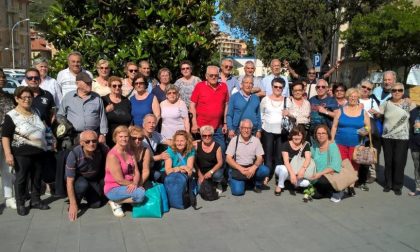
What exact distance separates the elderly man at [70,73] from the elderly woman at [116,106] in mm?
472

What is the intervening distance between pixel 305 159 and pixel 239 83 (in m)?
1.87

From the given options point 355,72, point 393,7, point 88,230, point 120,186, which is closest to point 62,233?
point 88,230

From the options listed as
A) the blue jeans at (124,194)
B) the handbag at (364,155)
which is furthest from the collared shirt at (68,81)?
the handbag at (364,155)

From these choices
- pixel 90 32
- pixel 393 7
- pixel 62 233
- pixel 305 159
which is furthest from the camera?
pixel 393 7

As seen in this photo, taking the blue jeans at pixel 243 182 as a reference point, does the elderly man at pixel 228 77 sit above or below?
above

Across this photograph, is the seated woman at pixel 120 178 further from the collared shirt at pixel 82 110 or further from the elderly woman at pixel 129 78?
the elderly woman at pixel 129 78

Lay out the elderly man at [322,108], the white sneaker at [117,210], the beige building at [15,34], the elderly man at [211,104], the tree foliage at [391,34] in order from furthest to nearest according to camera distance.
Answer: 1. the beige building at [15,34]
2. the tree foliage at [391,34]
3. the elderly man at [322,108]
4. the elderly man at [211,104]
5. the white sneaker at [117,210]

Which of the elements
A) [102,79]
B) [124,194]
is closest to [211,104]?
[102,79]

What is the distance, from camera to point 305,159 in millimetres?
5871

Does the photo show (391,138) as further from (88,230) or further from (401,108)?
(88,230)

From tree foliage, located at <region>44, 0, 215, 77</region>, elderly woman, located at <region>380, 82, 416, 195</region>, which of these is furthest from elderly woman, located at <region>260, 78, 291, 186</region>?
elderly woman, located at <region>380, 82, 416, 195</region>

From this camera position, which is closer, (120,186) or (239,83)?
(120,186)

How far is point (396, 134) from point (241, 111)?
2.38 m

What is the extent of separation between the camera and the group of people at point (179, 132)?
4969 mm
